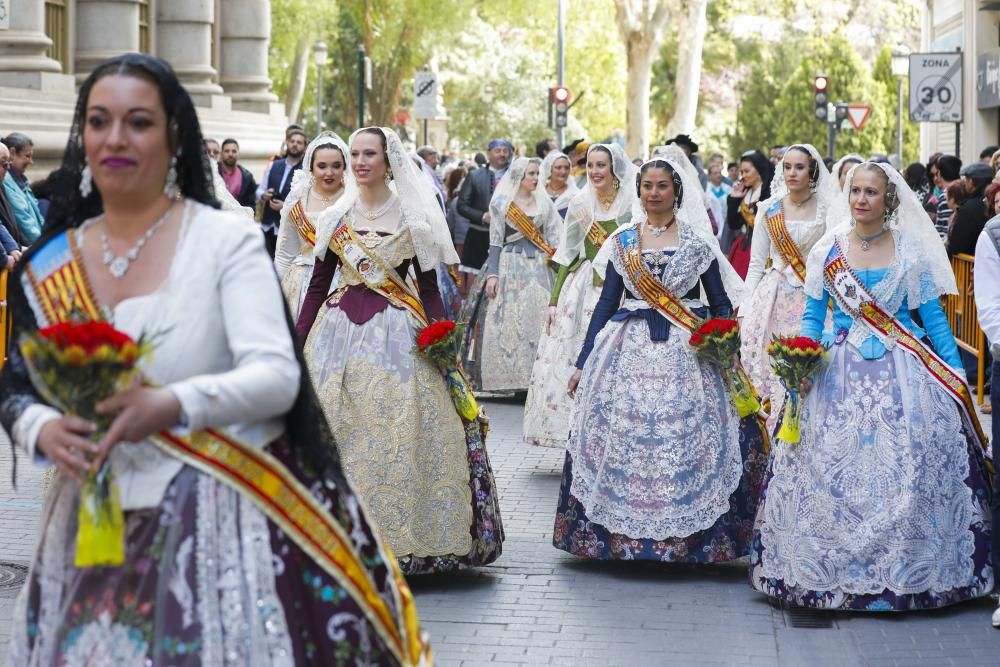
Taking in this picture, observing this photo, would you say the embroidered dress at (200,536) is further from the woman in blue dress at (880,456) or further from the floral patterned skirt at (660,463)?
the floral patterned skirt at (660,463)

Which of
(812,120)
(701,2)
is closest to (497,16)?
(701,2)

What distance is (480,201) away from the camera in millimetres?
16766

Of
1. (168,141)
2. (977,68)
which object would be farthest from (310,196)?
(977,68)

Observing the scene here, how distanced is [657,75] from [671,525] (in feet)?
226

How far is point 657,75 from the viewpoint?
7512 cm

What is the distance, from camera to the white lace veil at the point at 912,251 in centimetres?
718

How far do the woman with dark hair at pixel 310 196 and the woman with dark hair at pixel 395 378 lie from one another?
2.08 m

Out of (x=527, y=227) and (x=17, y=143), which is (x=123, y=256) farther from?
(x=527, y=227)

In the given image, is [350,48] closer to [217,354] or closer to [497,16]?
[497,16]

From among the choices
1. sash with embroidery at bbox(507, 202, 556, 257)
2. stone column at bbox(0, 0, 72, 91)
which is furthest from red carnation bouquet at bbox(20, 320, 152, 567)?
stone column at bbox(0, 0, 72, 91)

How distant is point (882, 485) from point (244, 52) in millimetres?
23573

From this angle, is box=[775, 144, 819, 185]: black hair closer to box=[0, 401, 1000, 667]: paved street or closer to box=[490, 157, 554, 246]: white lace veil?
box=[490, 157, 554, 246]: white lace veil

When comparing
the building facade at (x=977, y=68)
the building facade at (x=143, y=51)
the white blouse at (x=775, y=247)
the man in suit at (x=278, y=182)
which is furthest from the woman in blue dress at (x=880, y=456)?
the building facade at (x=977, y=68)

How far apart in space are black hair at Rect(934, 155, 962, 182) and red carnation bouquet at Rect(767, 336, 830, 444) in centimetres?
956
